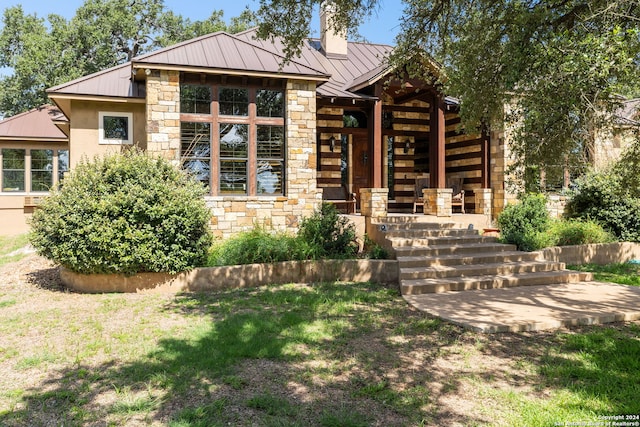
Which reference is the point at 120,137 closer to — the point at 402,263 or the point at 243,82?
the point at 243,82

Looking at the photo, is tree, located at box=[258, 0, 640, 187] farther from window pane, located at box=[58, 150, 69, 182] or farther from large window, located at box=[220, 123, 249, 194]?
window pane, located at box=[58, 150, 69, 182]

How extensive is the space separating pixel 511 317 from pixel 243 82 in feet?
26.5

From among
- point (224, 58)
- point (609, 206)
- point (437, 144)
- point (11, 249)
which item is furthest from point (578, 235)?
point (11, 249)

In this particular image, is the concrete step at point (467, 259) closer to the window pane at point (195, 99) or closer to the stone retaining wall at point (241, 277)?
the stone retaining wall at point (241, 277)

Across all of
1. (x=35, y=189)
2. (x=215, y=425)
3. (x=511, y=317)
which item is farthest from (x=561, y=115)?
(x=35, y=189)

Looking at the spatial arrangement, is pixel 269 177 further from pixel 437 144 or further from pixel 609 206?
pixel 609 206

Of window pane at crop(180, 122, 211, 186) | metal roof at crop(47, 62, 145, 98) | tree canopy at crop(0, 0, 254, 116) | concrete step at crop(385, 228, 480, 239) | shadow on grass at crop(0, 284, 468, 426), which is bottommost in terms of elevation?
shadow on grass at crop(0, 284, 468, 426)

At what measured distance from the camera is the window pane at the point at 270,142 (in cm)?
1093

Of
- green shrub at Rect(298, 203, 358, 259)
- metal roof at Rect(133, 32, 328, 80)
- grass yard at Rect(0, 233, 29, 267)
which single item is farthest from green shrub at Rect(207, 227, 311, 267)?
grass yard at Rect(0, 233, 29, 267)

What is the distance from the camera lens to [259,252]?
8.49 metres

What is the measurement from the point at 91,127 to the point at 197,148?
3146 millimetres

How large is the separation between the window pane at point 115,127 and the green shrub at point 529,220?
10047 mm

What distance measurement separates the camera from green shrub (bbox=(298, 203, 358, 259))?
9023 millimetres

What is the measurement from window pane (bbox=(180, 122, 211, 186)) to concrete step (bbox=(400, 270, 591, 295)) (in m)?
5.68
